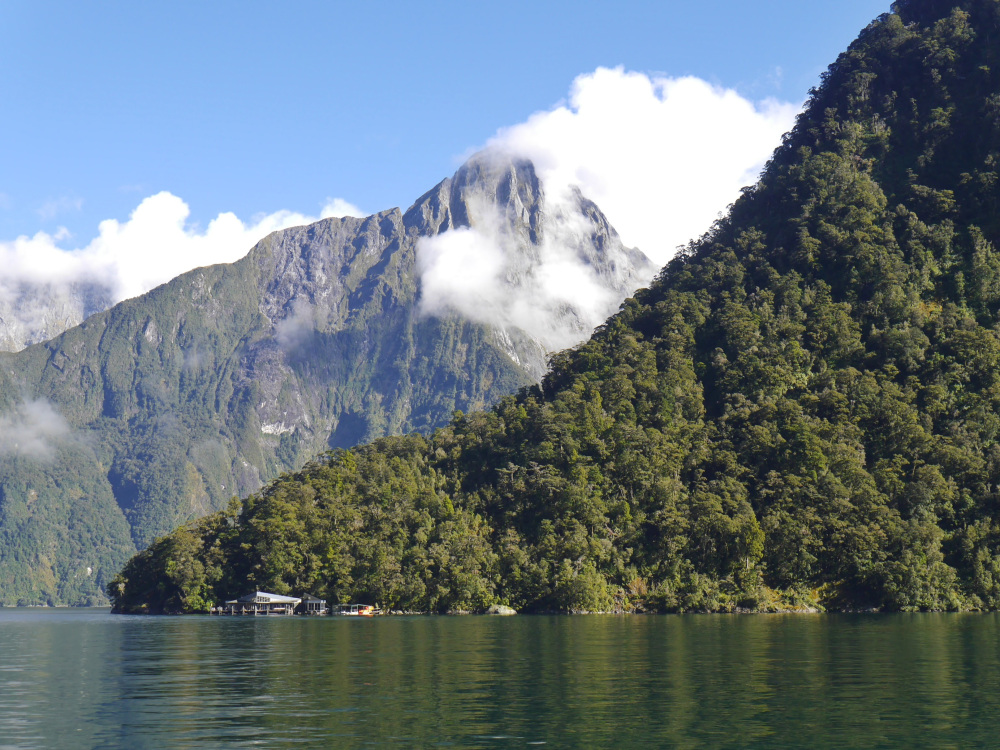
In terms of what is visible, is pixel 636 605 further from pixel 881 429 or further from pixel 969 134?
pixel 969 134

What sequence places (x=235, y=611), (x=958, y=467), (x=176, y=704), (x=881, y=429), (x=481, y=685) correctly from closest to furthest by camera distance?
(x=176, y=704)
(x=481, y=685)
(x=958, y=467)
(x=881, y=429)
(x=235, y=611)

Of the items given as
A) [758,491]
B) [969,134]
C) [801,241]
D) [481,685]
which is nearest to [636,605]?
[758,491]

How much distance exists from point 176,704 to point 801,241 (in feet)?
536

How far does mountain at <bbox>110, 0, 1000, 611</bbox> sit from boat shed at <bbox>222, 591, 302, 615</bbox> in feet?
13.2

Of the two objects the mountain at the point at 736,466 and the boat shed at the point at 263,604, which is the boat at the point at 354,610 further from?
the boat shed at the point at 263,604

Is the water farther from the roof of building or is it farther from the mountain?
the roof of building

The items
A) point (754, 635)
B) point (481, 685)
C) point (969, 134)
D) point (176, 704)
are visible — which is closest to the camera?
point (176, 704)

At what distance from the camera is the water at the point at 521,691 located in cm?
3575

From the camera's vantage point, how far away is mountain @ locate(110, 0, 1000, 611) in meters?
133

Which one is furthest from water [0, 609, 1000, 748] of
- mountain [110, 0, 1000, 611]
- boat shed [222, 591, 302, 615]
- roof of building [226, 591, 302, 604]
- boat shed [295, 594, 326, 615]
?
boat shed [222, 591, 302, 615]

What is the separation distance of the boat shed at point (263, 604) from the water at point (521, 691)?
73.2 meters

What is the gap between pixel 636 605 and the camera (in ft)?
460

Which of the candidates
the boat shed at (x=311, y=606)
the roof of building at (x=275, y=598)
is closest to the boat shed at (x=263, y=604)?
the roof of building at (x=275, y=598)

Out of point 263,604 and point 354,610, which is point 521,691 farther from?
point 263,604
